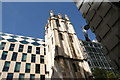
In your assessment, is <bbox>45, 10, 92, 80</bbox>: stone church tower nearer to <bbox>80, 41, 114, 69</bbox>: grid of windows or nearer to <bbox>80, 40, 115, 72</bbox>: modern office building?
<bbox>80, 40, 115, 72</bbox>: modern office building

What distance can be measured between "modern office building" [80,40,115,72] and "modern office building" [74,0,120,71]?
29.3 meters

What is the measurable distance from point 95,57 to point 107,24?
3588cm

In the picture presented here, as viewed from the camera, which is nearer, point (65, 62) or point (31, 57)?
point (65, 62)

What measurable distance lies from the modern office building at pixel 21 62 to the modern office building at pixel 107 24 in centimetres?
2021

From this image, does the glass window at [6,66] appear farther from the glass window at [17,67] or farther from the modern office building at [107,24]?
the modern office building at [107,24]

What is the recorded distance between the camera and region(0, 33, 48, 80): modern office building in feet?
81.2

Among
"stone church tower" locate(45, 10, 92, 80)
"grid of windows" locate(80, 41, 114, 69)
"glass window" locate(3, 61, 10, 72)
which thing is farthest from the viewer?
"grid of windows" locate(80, 41, 114, 69)

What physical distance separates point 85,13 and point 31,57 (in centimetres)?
2551

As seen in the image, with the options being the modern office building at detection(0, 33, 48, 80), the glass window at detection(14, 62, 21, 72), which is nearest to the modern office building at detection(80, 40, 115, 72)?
the modern office building at detection(0, 33, 48, 80)

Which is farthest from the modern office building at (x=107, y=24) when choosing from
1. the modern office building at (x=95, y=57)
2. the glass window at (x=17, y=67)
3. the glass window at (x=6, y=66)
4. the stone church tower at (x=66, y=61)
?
the modern office building at (x=95, y=57)

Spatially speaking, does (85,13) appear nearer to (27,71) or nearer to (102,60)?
(27,71)

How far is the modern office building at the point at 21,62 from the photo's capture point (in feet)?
81.2

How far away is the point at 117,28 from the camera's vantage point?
186 inches

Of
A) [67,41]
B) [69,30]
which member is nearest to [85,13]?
[67,41]
